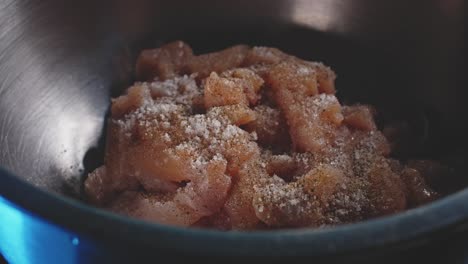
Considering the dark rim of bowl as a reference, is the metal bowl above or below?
below

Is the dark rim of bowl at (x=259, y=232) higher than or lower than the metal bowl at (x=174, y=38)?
higher

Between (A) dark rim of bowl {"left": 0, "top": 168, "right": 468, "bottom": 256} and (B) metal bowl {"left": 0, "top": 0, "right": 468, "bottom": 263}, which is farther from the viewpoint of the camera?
(B) metal bowl {"left": 0, "top": 0, "right": 468, "bottom": 263}

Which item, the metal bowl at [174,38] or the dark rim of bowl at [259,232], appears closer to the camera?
the dark rim of bowl at [259,232]

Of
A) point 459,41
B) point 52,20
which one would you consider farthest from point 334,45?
point 52,20

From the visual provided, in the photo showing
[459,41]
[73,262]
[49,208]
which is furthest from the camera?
[459,41]

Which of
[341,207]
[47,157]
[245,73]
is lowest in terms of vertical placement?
[47,157]

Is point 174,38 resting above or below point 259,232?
below

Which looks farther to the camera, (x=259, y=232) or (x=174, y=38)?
(x=174, y=38)

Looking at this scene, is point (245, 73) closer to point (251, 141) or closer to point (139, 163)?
point (251, 141)
